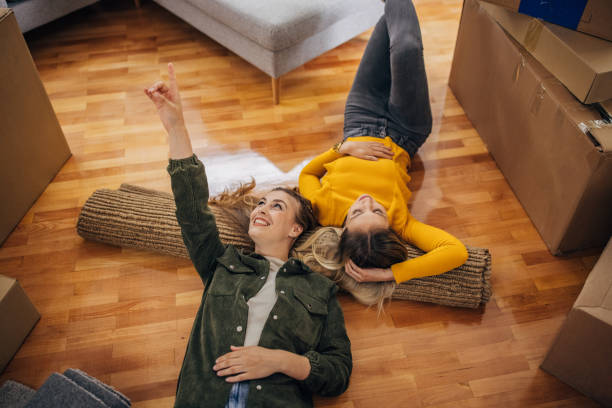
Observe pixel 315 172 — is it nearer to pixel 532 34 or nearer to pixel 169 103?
pixel 169 103

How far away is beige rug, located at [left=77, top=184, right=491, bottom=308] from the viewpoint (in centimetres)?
154

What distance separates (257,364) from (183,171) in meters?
0.52

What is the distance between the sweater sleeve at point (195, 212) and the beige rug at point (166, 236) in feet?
0.75

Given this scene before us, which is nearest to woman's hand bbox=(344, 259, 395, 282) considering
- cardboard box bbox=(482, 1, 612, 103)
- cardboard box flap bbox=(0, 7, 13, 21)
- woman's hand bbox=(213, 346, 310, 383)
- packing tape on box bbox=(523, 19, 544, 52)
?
woman's hand bbox=(213, 346, 310, 383)

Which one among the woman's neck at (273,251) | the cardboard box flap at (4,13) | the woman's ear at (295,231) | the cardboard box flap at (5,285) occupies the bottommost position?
the cardboard box flap at (5,285)

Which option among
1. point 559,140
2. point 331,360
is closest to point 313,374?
point 331,360

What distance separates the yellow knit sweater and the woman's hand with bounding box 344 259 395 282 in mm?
29

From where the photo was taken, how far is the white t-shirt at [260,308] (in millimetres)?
1285

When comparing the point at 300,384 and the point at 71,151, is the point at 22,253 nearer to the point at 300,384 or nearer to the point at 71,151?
the point at 71,151

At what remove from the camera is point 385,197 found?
5.45 feet

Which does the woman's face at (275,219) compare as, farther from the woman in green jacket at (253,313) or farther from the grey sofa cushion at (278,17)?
the grey sofa cushion at (278,17)

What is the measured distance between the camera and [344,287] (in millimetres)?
1551

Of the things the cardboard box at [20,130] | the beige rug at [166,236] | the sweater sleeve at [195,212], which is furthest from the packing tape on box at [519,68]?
the cardboard box at [20,130]

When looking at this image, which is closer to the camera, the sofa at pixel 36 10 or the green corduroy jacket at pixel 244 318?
the green corduroy jacket at pixel 244 318
